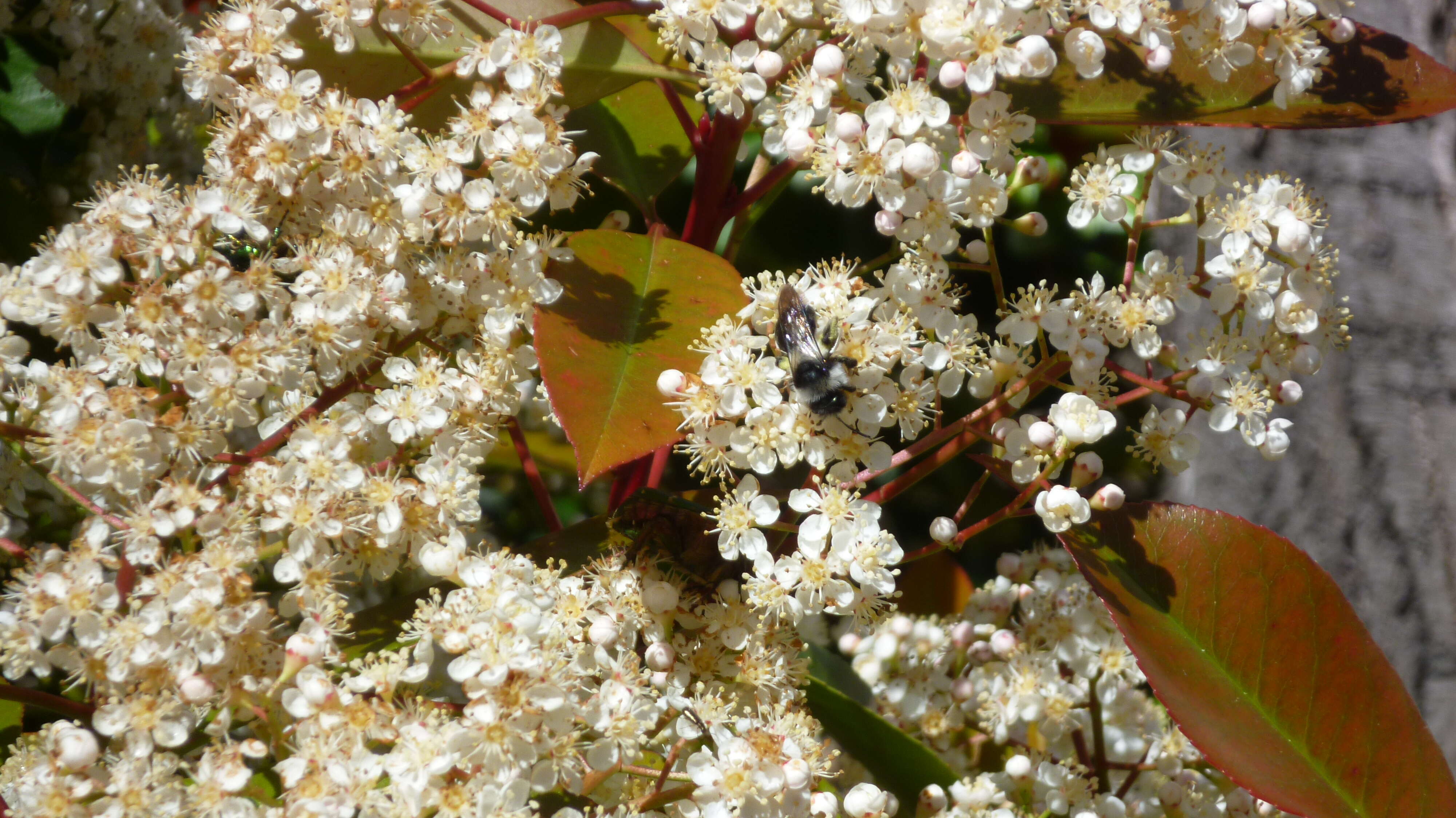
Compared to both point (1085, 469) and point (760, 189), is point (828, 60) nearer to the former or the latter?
point (760, 189)

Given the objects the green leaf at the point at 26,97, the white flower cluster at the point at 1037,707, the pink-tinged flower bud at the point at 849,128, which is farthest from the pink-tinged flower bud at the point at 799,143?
the green leaf at the point at 26,97

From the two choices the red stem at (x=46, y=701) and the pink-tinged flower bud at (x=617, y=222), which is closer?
the red stem at (x=46, y=701)

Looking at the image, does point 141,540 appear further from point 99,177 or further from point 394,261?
point 99,177

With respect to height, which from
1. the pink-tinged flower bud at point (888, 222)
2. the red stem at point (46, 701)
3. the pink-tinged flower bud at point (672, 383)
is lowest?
the red stem at point (46, 701)

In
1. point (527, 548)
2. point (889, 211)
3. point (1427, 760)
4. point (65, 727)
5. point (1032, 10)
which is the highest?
point (1032, 10)

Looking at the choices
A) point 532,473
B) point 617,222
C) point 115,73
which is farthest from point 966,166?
point 115,73

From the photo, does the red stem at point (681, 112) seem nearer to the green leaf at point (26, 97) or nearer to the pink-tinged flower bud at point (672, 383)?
the pink-tinged flower bud at point (672, 383)

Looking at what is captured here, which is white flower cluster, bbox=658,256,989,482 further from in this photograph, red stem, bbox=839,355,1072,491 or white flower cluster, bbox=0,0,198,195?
white flower cluster, bbox=0,0,198,195

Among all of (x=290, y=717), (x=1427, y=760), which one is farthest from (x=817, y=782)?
(x=1427, y=760)
